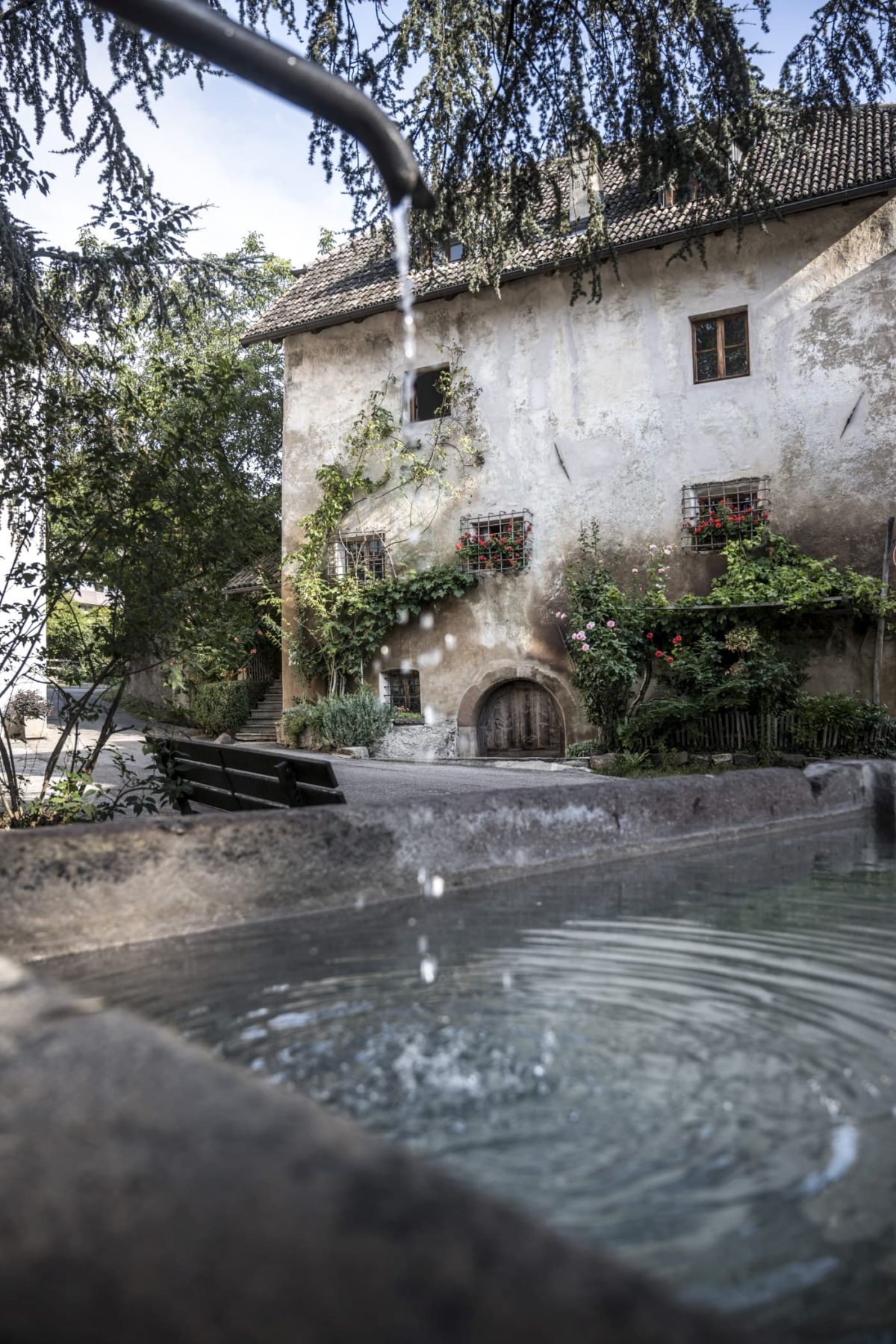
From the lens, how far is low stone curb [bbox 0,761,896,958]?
6.95ft

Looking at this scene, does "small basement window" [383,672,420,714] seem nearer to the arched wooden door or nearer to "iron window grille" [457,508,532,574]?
the arched wooden door

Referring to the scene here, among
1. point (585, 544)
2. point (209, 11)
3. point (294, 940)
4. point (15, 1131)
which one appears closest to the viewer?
point (15, 1131)

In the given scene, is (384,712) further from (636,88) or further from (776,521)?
(636,88)

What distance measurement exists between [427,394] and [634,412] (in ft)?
10.8

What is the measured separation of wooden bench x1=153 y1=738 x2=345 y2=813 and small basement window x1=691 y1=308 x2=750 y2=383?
8751 mm

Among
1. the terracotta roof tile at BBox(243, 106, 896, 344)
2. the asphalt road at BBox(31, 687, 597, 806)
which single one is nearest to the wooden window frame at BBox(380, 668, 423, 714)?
the asphalt road at BBox(31, 687, 597, 806)

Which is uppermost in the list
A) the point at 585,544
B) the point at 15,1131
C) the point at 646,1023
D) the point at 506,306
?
the point at 506,306

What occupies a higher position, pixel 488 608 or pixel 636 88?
pixel 636 88

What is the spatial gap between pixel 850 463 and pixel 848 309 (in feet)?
5.72

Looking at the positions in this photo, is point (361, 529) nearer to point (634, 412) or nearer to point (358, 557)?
point (358, 557)

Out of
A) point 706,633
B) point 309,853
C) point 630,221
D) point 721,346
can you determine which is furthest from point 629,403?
point 309,853

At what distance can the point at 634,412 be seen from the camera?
499 inches

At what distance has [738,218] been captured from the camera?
4883 mm

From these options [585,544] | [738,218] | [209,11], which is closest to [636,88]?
[738,218]
